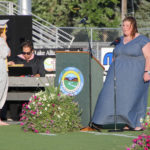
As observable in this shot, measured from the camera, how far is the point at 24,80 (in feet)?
38.2

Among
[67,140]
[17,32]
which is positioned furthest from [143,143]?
[17,32]

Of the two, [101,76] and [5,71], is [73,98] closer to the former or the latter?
[101,76]

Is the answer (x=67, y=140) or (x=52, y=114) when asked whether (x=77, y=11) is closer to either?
(x=52, y=114)

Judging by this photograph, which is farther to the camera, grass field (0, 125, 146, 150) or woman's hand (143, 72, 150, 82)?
Answer: woman's hand (143, 72, 150, 82)

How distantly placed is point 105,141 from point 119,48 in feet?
6.46

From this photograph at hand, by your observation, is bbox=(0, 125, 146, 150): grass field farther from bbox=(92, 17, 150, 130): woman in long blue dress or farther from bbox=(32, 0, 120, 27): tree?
bbox=(32, 0, 120, 27): tree

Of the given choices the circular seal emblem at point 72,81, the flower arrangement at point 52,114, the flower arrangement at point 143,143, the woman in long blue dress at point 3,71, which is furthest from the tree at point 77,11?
the flower arrangement at point 143,143

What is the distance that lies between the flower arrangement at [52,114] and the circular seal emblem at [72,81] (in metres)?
0.21

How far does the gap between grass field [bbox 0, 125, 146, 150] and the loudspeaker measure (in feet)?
28.3

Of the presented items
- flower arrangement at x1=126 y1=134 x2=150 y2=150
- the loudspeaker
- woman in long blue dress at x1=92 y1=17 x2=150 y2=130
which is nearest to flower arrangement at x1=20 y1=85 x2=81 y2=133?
woman in long blue dress at x1=92 y1=17 x2=150 y2=130

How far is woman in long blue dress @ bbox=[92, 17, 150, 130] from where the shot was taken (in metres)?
9.97

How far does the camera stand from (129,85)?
10.0 metres

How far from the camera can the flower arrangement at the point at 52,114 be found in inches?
382

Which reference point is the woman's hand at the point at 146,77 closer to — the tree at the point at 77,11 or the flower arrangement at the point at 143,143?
the flower arrangement at the point at 143,143
